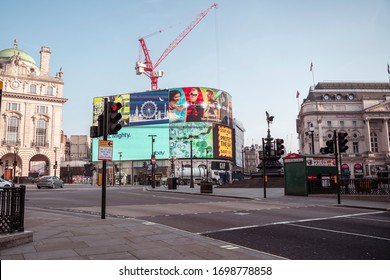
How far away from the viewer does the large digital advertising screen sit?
313 ft

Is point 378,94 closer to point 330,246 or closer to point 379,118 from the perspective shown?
point 379,118

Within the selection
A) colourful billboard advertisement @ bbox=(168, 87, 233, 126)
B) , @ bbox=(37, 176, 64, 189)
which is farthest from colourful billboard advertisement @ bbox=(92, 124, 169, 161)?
, @ bbox=(37, 176, 64, 189)

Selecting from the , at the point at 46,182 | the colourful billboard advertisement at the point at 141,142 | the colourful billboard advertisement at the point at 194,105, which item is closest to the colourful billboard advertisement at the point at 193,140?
the colourful billboard advertisement at the point at 194,105

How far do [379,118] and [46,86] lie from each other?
284ft

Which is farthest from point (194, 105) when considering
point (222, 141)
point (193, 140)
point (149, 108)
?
point (149, 108)

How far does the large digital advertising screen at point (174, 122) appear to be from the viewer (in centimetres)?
9538

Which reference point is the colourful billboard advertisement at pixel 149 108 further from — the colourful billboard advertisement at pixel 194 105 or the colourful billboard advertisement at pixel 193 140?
the colourful billboard advertisement at pixel 193 140

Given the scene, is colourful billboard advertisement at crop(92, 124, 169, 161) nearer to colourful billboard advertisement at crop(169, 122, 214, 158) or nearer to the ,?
colourful billboard advertisement at crop(169, 122, 214, 158)

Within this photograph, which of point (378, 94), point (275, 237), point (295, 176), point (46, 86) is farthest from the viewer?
point (378, 94)

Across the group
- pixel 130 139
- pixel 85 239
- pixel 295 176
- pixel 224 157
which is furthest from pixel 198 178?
pixel 85 239

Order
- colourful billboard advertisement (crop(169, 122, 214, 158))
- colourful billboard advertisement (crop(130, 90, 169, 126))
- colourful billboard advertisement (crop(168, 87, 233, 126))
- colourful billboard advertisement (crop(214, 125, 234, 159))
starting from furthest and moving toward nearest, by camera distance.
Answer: colourful billboard advertisement (crop(130, 90, 169, 126)) → colourful billboard advertisement (crop(168, 87, 233, 126)) → colourful billboard advertisement (crop(214, 125, 234, 159)) → colourful billboard advertisement (crop(169, 122, 214, 158))

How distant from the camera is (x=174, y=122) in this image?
96.6m

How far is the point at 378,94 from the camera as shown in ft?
305

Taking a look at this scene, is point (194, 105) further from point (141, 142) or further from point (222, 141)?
point (141, 142)
